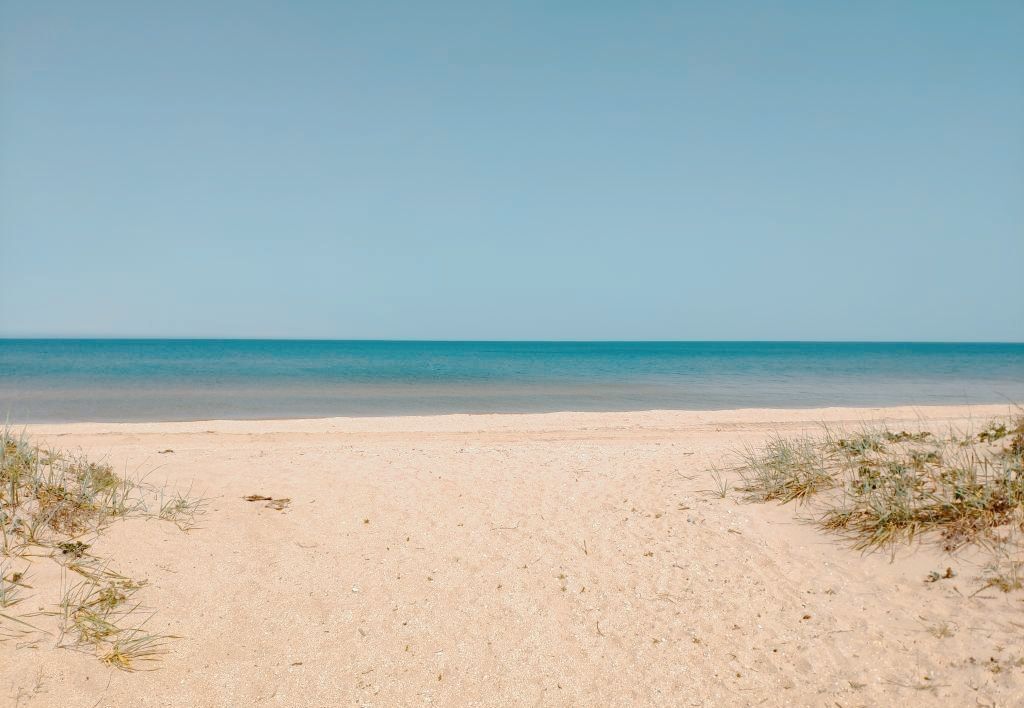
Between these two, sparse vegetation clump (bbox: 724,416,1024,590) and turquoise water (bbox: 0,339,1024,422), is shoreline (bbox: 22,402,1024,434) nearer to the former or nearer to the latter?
turquoise water (bbox: 0,339,1024,422)

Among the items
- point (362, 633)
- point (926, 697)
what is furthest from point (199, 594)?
point (926, 697)

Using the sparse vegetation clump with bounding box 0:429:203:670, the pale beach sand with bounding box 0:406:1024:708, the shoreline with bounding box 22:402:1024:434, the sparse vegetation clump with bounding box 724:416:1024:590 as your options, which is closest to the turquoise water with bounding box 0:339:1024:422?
the shoreline with bounding box 22:402:1024:434

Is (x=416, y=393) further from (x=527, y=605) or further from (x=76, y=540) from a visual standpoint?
(x=527, y=605)

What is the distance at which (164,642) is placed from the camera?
499cm

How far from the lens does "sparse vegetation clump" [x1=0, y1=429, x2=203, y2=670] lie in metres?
4.80

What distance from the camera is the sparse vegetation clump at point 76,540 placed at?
480cm

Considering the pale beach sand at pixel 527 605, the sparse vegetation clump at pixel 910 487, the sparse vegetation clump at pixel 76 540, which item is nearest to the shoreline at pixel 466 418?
the pale beach sand at pixel 527 605

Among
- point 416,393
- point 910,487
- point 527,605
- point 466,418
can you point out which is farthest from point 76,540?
point 416,393

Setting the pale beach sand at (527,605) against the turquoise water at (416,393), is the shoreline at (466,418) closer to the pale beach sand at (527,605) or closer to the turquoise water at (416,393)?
the turquoise water at (416,393)

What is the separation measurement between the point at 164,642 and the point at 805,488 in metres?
7.00

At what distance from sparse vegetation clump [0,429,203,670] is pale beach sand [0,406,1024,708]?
16cm

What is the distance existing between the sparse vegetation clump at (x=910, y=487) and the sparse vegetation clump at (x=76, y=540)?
685cm

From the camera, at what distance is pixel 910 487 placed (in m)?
6.65

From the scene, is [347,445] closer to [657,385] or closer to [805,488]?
[805,488]
